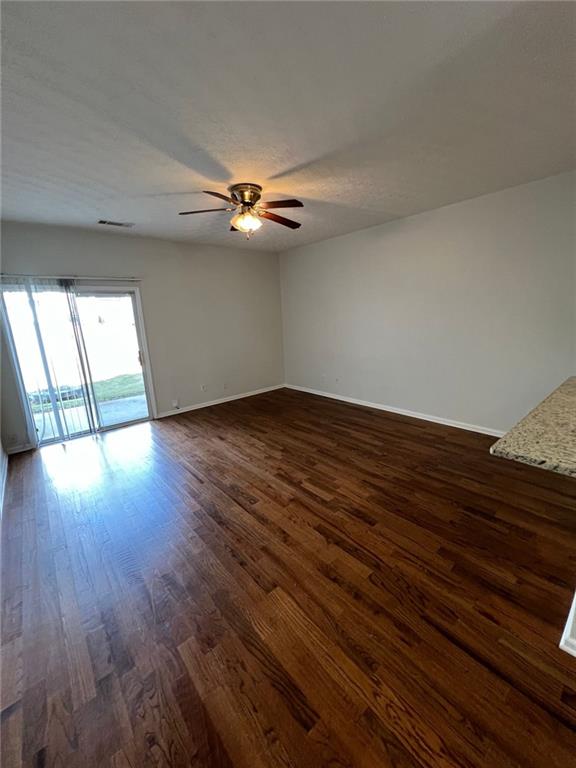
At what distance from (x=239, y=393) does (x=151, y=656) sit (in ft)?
14.7

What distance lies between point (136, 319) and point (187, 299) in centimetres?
85

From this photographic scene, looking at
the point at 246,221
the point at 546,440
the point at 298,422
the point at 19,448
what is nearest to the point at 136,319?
the point at 19,448

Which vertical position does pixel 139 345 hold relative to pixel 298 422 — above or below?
above

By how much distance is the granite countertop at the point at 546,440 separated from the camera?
41.7 inches

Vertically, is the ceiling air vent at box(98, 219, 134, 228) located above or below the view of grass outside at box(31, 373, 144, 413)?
above

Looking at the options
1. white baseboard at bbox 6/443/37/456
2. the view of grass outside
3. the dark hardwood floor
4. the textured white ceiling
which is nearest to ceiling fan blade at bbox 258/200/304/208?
the textured white ceiling

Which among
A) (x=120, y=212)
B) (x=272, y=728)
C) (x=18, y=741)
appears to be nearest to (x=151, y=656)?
(x=18, y=741)

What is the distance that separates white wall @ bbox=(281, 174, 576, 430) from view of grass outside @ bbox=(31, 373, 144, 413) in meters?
3.21

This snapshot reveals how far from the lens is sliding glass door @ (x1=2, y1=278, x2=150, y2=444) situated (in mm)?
3586

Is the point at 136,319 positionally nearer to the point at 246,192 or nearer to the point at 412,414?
the point at 246,192

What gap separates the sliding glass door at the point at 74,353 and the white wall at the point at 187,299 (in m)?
0.21

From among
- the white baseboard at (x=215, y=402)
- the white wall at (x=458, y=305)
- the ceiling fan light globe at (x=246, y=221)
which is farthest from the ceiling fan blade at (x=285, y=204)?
the white baseboard at (x=215, y=402)

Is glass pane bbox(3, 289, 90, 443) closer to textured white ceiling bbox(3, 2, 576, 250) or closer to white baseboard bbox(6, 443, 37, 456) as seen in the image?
white baseboard bbox(6, 443, 37, 456)

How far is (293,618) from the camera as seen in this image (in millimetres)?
1507
